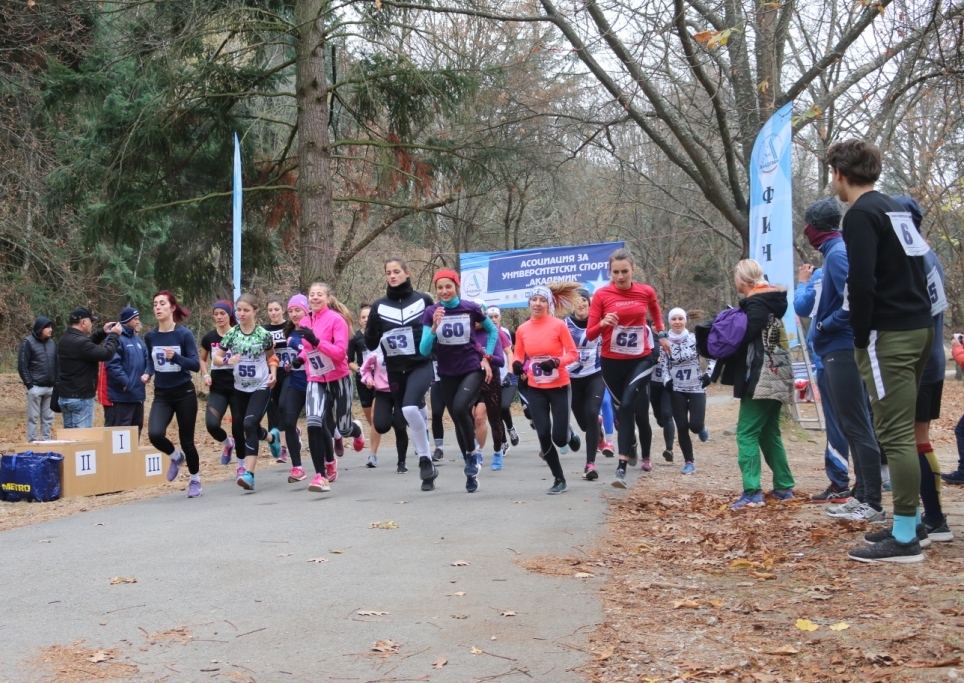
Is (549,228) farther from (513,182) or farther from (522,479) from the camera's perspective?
(522,479)

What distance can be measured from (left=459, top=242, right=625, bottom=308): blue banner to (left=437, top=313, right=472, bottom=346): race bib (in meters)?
12.1

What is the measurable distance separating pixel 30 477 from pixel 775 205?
31.5 feet

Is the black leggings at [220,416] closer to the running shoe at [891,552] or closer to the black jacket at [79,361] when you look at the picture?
the black jacket at [79,361]

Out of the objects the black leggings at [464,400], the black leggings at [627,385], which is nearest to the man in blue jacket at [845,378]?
the black leggings at [627,385]

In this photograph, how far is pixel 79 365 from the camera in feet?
44.5

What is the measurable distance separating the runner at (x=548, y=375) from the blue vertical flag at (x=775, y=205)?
4.33 m

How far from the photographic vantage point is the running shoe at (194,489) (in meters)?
10.2

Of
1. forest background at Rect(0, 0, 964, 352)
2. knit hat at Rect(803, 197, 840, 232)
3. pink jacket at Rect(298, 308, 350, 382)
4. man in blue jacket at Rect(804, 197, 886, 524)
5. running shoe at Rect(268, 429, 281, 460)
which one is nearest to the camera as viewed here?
man in blue jacket at Rect(804, 197, 886, 524)

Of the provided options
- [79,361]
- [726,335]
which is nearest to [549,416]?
[726,335]

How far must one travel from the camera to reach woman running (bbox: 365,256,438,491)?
9.78 m

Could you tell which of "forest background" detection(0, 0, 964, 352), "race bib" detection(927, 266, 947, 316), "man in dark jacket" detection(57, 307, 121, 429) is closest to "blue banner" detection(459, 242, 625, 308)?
"forest background" detection(0, 0, 964, 352)

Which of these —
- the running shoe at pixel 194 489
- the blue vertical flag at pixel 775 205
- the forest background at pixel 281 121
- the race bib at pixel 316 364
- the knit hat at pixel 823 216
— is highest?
the forest background at pixel 281 121

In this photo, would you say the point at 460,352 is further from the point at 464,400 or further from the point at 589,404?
the point at 589,404

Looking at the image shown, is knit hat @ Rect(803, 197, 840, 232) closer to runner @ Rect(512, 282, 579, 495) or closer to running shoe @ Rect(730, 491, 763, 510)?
running shoe @ Rect(730, 491, 763, 510)
